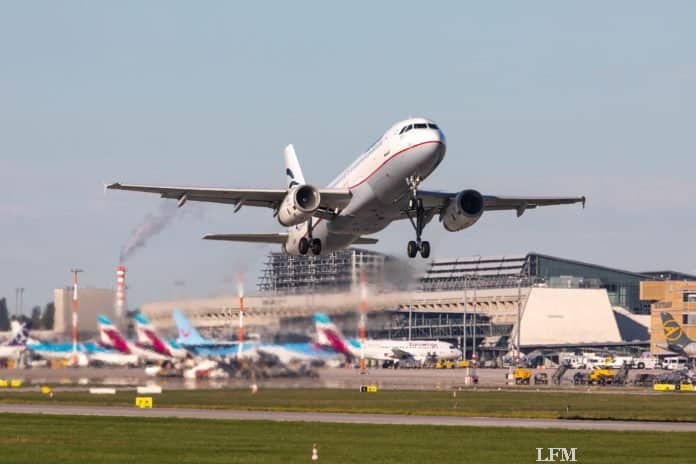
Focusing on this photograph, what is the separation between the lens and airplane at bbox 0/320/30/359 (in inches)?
4316

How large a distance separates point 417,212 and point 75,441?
20959 mm

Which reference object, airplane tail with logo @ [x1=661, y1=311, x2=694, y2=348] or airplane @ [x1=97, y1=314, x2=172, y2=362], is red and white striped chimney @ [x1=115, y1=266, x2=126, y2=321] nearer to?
airplane @ [x1=97, y1=314, x2=172, y2=362]

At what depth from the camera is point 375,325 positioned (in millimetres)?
92438

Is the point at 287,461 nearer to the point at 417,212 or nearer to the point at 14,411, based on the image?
the point at 417,212

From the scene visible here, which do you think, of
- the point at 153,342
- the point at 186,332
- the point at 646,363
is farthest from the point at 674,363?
the point at 186,332

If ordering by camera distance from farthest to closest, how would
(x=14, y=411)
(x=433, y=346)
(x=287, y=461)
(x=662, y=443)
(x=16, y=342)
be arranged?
1. (x=433, y=346)
2. (x=16, y=342)
3. (x=14, y=411)
4. (x=662, y=443)
5. (x=287, y=461)

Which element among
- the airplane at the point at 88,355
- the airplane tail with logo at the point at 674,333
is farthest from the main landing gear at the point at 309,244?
the airplane tail with logo at the point at 674,333

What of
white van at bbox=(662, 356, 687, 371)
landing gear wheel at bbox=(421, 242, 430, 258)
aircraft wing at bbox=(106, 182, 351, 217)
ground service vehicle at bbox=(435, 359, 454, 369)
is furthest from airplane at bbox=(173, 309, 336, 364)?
white van at bbox=(662, 356, 687, 371)

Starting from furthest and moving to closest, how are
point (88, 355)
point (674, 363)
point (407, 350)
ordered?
point (674, 363) → point (407, 350) → point (88, 355)

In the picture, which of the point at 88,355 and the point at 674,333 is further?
the point at 674,333

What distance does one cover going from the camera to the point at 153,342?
94.5m

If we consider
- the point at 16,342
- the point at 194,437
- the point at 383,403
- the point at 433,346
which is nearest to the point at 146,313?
the point at 383,403

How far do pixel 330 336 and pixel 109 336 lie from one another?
16610 mm

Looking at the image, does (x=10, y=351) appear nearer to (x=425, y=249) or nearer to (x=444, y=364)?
(x=425, y=249)
